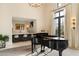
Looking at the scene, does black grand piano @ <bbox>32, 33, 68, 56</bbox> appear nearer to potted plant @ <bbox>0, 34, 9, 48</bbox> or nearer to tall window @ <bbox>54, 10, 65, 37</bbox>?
tall window @ <bbox>54, 10, 65, 37</bbox>

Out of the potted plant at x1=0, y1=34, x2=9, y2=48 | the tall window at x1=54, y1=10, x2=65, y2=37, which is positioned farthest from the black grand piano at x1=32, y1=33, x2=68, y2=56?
the potted plant at x1=0, y1=34, x2=9, y2=48

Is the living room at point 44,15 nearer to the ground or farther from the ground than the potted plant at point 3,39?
farther from the ground

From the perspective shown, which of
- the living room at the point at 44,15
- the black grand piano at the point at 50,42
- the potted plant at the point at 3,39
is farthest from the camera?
the potted plant at the point at 3,39

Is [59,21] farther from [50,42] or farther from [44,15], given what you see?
[50,42]

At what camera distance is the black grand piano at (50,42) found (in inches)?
215

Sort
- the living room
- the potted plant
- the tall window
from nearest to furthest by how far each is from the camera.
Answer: the tall window
the living room
the potted plant

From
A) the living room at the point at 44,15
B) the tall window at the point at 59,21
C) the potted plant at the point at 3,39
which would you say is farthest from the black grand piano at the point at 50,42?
the potted plant at the point at 3,39

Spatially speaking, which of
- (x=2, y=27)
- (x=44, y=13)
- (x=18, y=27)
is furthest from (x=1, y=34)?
(x=44, y=13)

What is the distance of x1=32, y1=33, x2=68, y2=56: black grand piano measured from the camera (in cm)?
545

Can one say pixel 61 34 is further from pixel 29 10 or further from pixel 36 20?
pixel 29 10

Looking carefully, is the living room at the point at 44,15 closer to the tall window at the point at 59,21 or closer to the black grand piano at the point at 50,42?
the tall window at the point at 59,21

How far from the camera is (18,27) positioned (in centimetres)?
562

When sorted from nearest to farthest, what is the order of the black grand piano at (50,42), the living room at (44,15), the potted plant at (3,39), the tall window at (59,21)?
1. the black grand piano at (50,42)
2. the tall window at (59,21)
3. the living room at (44,15)
4. the potted plant at (3,39)

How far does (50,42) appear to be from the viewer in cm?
568
